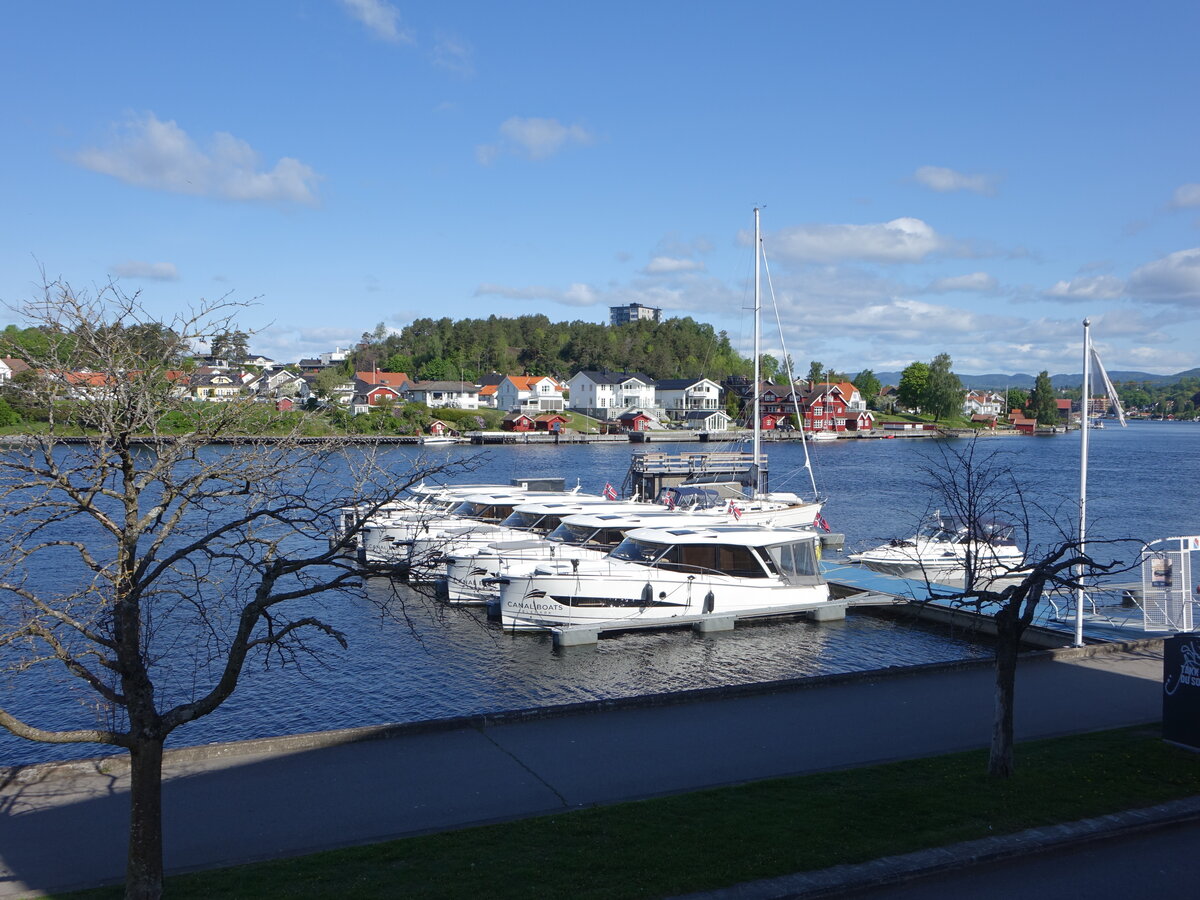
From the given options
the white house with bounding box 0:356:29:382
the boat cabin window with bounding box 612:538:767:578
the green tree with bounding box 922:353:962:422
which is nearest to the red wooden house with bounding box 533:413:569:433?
the green tree with bounding box 922:353:962:422

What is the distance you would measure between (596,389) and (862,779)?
137 metres

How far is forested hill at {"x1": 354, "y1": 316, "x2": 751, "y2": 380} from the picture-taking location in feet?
557

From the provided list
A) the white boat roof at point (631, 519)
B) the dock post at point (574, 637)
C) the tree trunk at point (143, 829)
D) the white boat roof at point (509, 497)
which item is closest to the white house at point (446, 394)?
the white boat roof at point (509, 497)

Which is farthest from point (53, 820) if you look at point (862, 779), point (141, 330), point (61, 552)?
point (61, 552)

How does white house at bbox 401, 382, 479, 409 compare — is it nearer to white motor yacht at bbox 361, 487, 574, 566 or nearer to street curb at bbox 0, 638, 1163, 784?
white motor yacht at bbox 361, 487, 574, 566

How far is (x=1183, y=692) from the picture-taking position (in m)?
12.0

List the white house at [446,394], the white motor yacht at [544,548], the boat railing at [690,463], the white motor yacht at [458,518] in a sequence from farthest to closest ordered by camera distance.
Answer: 1. the white house at [446,394]
2. the boat railing at [690,463]
3. the white motor yacht at [458,518]
4. the white motor yacht at [544,548]

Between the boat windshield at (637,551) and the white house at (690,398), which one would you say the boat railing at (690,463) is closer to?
the boat windshield at (637,551)

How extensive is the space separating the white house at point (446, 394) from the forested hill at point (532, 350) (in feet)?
47.0

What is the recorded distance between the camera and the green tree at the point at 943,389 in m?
161

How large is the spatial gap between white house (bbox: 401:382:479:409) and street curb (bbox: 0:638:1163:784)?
125 m

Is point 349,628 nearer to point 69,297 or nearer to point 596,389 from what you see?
point 69,297

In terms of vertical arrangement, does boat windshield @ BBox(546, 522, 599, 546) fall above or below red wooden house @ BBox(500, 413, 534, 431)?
below

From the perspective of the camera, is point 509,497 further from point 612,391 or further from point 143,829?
point 612,391
